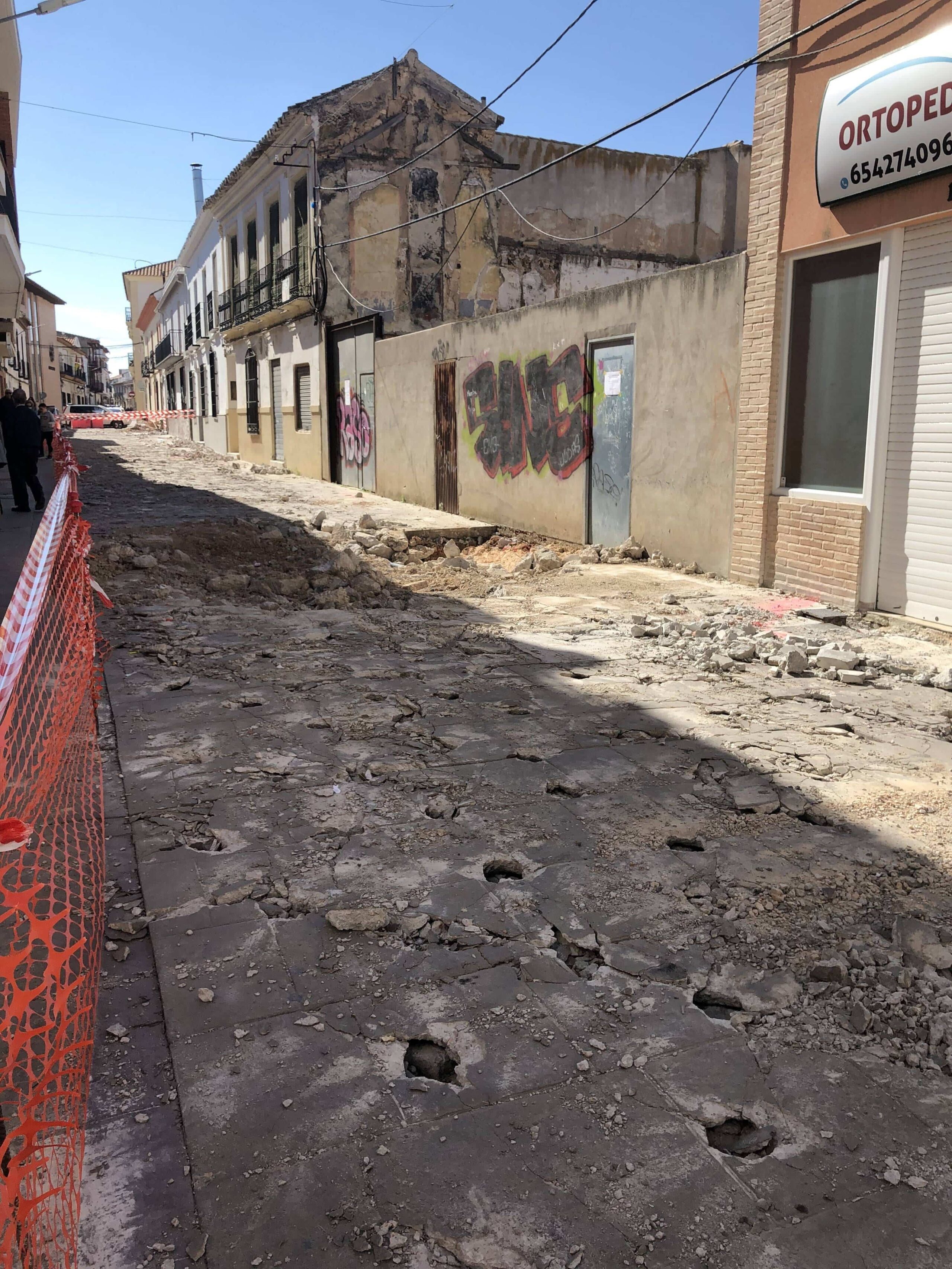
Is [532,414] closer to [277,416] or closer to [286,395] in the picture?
[286,395]

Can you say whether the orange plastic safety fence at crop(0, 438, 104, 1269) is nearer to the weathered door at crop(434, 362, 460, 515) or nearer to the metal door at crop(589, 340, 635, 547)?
the metal door at crop(589, 340, 635, 547)

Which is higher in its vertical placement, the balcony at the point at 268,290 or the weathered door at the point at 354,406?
the balcony at the point at 268,290

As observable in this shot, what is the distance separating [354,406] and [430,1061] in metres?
18.3

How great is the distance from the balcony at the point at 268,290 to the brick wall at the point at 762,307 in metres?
14.2

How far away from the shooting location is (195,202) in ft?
137

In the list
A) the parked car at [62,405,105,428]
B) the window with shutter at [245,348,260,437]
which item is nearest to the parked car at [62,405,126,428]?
the parked car at [62,405,105,428]

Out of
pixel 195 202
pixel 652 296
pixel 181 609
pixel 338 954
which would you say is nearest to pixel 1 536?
pixel 181 609

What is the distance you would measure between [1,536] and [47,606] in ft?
15.9

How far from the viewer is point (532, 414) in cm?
1214

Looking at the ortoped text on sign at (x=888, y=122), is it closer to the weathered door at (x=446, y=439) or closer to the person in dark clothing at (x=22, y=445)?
the weathered door at (x=446, y=439)

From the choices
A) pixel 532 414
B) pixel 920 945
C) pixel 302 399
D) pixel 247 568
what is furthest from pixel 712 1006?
pixel 302 399

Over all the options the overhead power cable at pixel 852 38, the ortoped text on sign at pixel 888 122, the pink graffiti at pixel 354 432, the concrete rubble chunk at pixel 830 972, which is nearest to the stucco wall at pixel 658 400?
the ortoped text on sign at pixel 888 122

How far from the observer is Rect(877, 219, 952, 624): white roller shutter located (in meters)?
6.68

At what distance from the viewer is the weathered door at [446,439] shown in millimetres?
14672
